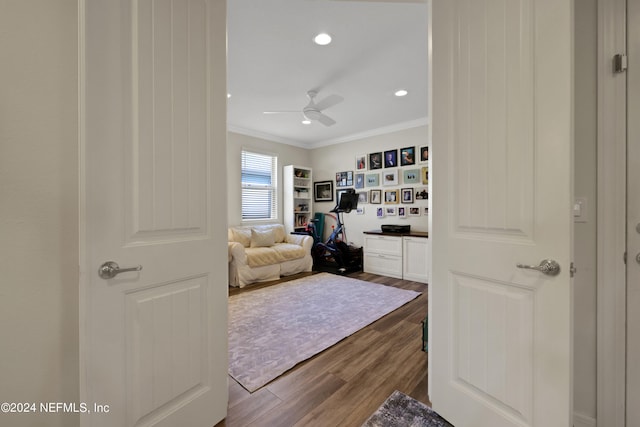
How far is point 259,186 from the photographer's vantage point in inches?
206

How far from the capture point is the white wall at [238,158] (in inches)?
185

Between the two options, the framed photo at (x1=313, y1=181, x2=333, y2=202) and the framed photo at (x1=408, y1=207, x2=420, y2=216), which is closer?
the framed photo at (x1=408, y1=207, x2=420, y2=216)

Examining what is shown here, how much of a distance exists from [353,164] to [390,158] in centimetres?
81

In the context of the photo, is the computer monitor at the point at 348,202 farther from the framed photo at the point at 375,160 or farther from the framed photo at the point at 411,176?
the framed photo at the point at 411,176

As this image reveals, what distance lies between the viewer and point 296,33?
2.23 m

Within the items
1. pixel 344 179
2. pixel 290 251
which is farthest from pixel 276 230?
pixel 344 179

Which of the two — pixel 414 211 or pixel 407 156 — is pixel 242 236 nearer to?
pixel 414 211

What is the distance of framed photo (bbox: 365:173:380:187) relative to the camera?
4.97m

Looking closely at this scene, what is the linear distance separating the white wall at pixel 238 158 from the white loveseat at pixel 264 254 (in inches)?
14.6

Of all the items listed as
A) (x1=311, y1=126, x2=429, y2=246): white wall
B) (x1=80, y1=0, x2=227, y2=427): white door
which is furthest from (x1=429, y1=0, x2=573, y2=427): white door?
(x1=311, y1=126, x2=429, y2=246): white wall

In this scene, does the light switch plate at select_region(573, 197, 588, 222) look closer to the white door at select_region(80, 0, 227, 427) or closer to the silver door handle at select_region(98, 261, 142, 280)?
the white door at select_region(80, 0, 227, 427)

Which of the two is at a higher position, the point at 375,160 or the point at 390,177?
the point at 375,160

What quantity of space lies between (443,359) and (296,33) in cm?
267
